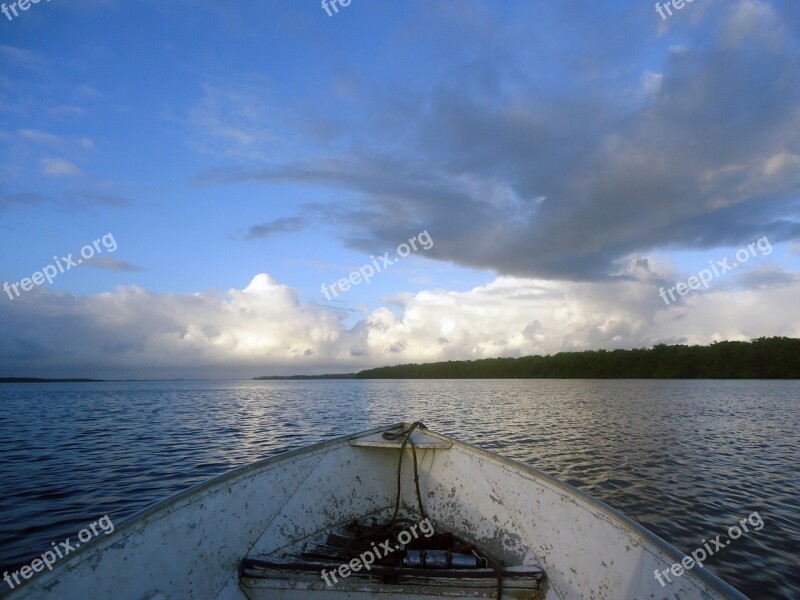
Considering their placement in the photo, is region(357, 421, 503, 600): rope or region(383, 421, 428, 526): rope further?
region(383, 421, 428, 526): rope

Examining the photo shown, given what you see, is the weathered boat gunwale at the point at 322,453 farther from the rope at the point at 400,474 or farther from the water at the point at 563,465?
the water at the point at 563,465

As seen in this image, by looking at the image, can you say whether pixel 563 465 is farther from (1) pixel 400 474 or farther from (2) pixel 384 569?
(2) pixel 384 569

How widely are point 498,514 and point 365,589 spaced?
1.83 meters

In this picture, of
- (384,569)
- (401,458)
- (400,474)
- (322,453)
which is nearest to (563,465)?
(400,474)

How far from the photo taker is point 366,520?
610 centimetres

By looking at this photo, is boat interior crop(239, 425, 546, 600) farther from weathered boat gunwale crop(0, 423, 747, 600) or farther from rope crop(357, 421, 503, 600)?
weathered boat gunwale crop(0, 423, 747, 600)

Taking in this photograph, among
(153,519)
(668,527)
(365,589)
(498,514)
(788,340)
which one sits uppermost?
(788,340)

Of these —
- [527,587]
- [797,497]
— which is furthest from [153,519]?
[797,497]

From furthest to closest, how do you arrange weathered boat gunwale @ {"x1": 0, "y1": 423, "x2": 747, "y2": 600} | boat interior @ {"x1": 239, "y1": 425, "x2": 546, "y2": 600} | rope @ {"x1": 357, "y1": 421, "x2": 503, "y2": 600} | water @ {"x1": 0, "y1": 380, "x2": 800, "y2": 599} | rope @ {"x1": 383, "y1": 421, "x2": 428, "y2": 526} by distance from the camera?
1. water @ {"x1": 0, "y1": 380, "x2": 800, "y2": 599}
2. rope @ {"x1": 383, "y1": 421, "x2": 428, "y2": 526}
3. rope @ {"x1": 357, "y1": 421, "x2": 503, "y2": 600}
4. boat interior @ {"x1": 239, "y1": 425, "x2": 546, "y2": 600}
5. weathered boat gunwale @ {"x1": 0, "y1": 423, "x2": 747, "y2": 600}

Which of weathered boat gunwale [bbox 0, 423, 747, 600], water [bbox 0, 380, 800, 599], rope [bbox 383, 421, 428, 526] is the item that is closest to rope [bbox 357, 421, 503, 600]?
rope [bbox 383, 421, 428, 526]

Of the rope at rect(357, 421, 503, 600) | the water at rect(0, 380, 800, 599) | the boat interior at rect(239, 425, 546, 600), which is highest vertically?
the rope at rect(357, 421, 503, 600)

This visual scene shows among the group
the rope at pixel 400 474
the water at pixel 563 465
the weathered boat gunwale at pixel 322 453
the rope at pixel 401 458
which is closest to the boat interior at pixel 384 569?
the rope at pixel 400 474

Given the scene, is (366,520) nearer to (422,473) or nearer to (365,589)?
(422,473)

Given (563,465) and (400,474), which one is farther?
(563,465)
